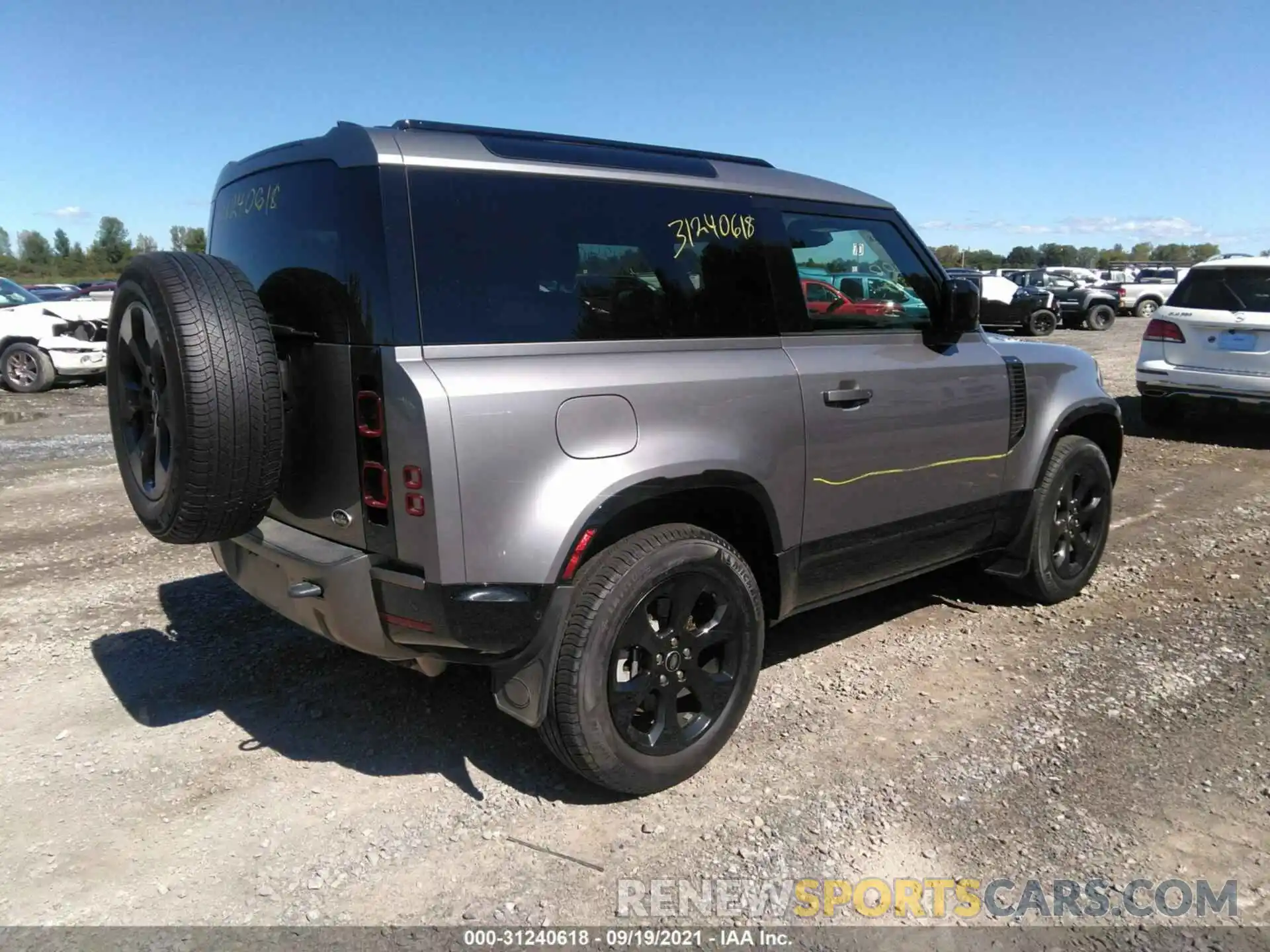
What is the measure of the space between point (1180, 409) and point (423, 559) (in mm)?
10234

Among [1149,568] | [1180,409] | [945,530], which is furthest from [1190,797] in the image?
[1180,409]

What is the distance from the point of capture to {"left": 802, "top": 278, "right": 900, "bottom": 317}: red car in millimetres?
3521

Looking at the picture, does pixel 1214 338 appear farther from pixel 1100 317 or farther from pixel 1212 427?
pixel 1100 317

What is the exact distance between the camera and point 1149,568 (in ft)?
17.7

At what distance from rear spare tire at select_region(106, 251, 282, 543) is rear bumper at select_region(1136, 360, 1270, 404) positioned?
8.98m

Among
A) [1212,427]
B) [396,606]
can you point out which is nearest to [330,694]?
[396,606]

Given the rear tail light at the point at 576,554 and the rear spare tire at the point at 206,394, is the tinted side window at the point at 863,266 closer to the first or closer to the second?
the rear tail light at the point at 576,554

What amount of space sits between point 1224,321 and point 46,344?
15.0 meters

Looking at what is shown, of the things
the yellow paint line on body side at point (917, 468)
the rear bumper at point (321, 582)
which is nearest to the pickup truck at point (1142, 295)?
the yellow paint line on body side at point (917, 468)

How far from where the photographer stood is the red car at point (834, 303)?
352cm

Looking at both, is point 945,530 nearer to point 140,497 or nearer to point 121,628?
point 140,497

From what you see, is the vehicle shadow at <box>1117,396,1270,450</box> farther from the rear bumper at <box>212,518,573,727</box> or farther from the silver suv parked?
the rear bumper at <box>212,518,573,727</box>

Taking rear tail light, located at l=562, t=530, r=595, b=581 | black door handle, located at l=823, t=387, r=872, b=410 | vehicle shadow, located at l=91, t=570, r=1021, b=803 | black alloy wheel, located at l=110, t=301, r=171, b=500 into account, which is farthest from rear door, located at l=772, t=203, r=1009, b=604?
black alloy wheel, located at l=110, t=301, r=171, b=500

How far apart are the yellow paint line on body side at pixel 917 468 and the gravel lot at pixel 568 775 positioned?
3.02 ft
